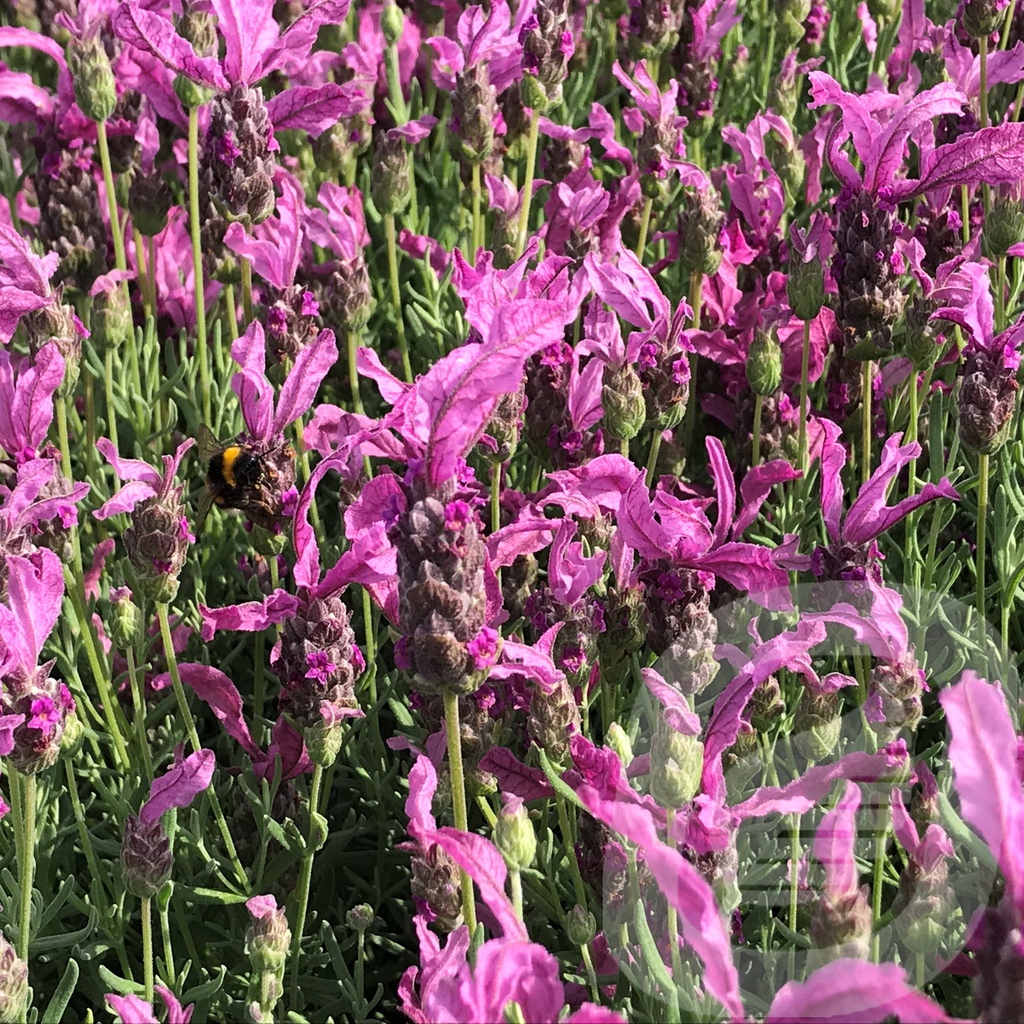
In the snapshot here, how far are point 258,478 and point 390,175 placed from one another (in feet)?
2.97

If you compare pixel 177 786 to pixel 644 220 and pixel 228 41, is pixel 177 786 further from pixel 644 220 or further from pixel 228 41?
pixel 644 220

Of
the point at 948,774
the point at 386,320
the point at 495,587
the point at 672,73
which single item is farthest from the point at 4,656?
the point at 672,73

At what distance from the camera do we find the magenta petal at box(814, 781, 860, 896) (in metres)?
1.17

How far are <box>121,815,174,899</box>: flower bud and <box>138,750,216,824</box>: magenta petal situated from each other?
0.05 feet

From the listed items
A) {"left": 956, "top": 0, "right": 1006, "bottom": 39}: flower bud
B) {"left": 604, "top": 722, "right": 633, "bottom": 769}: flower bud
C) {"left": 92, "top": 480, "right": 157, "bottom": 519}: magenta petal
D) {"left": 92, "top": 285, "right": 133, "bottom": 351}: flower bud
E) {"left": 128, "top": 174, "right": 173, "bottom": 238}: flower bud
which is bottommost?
{"left": 604, "top": 722, "right": 633, "bottom": 769}: flower bud

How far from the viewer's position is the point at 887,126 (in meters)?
1.87

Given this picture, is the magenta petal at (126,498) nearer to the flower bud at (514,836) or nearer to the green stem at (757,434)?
the flower bud at (514,836)

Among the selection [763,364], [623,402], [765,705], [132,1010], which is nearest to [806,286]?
[763,364]

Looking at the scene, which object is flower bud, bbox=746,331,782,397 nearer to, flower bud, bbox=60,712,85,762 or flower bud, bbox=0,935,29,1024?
flower bud, bbox=60,712,85,762

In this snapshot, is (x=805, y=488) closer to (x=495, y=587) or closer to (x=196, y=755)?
(x=495, y=587)

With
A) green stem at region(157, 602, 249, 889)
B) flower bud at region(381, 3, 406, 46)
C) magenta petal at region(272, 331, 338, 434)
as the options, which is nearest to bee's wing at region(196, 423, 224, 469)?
magenta petal at region(272, 331, 338, 434)

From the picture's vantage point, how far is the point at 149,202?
2584 millimetres

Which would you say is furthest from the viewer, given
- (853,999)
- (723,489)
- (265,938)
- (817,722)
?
(723,489)

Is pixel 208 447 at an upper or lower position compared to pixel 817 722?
upper
